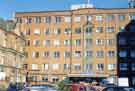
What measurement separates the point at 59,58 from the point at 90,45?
863 centimetres

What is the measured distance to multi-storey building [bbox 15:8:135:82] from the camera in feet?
292

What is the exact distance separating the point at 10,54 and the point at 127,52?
29126mm

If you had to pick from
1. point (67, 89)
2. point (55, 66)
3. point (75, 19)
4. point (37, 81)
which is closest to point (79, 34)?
point (75, 19)

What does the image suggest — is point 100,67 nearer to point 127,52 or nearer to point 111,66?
point 111,66

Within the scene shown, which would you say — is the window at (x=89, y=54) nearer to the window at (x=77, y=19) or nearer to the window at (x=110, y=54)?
the window at (x=110, y=54)

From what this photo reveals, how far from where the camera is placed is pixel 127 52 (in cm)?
8781

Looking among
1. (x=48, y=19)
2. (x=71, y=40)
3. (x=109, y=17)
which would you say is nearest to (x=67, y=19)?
(x=48, y=19)

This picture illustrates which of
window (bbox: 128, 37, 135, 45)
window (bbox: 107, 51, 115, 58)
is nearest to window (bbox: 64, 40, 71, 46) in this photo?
window (bbox: 107, 51, 115, 58)

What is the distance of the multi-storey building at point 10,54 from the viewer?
71.3m

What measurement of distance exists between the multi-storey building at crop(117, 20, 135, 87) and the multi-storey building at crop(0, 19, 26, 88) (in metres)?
23.4

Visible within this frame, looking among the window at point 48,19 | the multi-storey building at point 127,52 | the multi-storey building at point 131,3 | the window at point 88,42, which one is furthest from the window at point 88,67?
the multi-storey building at point 131,3

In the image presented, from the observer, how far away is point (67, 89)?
50750 mm

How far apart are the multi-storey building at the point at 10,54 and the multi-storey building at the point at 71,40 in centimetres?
814

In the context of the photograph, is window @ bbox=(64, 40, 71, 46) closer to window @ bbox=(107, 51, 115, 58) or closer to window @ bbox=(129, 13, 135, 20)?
window @ bbox=(107, 51, 115, 58)
